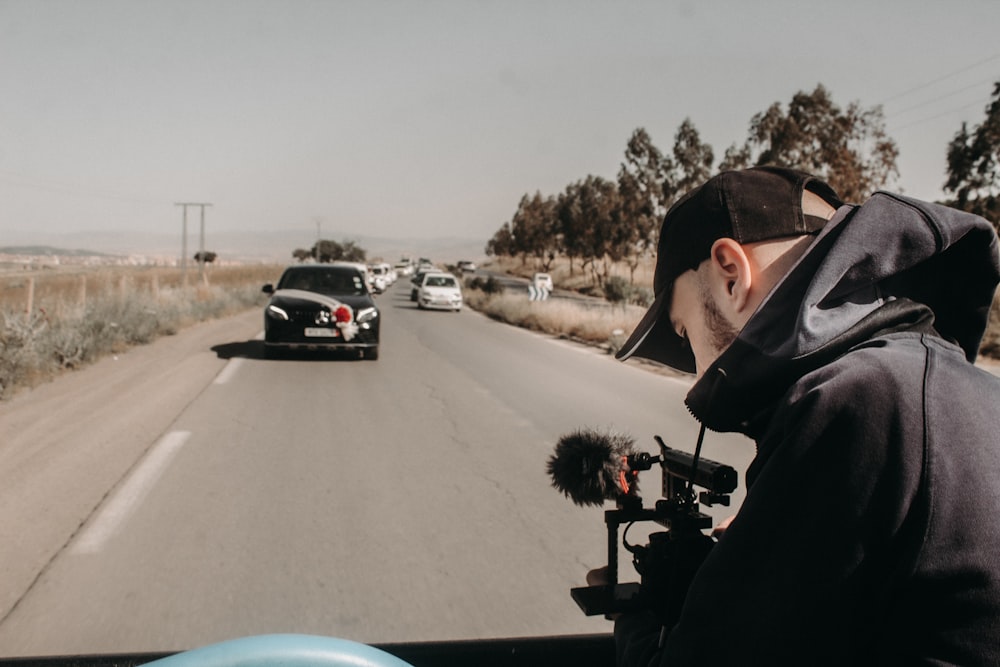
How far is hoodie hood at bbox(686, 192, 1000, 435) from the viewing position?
1174 millimetres

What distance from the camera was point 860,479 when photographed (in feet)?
3.36

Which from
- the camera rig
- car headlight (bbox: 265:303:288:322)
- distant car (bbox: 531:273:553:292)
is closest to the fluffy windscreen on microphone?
the camera rig

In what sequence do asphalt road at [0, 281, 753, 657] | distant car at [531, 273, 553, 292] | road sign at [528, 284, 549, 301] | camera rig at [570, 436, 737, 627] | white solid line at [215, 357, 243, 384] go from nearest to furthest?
camera rig at [570, 436, 737, 627]
asphalt road at [0, 281, 753, 657]
white solid line at [215, 357, 243, 384]
road sign at [528, 284, 549, 301]
distant car at [531, 273, 553, 292]

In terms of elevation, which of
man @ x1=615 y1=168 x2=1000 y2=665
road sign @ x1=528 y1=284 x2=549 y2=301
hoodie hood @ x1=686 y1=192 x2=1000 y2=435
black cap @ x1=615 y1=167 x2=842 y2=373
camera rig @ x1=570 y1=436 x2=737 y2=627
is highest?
black cap @ x1=615 y1=167 x2=842 y2=373

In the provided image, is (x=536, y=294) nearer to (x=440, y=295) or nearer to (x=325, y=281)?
(x=440, y=295)

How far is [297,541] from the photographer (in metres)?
5.09

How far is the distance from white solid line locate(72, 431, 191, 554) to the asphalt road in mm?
20

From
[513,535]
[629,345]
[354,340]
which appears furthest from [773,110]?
[629,345]

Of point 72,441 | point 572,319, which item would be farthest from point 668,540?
point 572,319

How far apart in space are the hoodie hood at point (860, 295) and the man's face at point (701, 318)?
0.11 meters

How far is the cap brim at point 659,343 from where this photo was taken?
171 centimetres

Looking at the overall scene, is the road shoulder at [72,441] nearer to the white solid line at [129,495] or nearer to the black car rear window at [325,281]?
the white solid line at [129,495]

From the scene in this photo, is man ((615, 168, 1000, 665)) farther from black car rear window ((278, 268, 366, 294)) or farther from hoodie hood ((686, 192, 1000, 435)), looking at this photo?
black car rear window ((278, 268, 366, 294))

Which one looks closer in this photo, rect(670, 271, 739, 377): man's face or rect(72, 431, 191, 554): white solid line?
rect(670, 271, 739, 377): man's face
